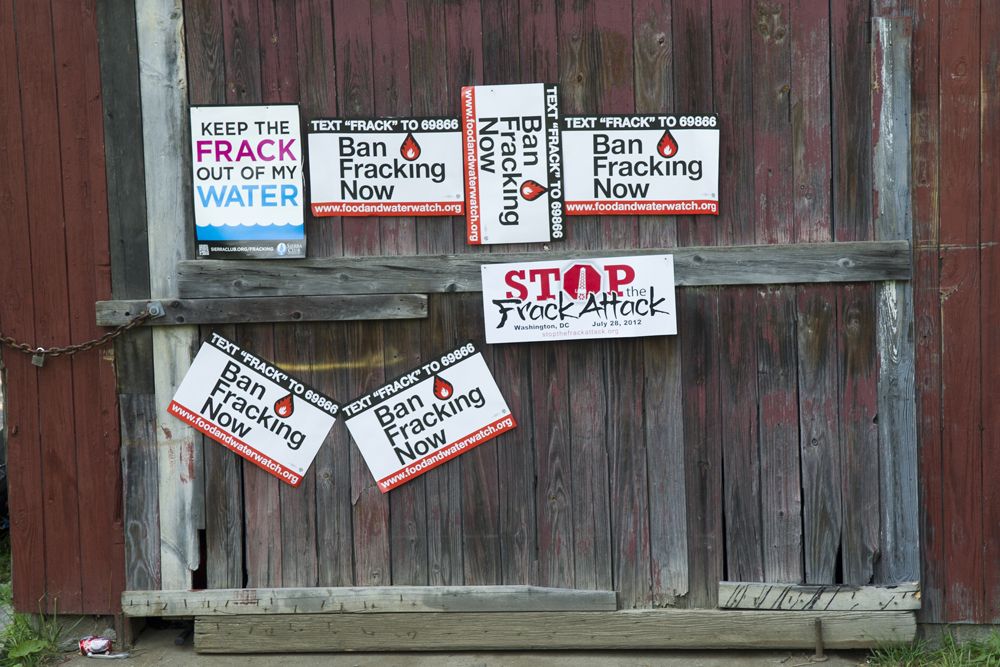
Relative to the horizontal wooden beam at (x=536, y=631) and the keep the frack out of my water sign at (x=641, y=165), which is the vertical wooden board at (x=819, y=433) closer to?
the horizontal wooden beam at (x=536, y=631)

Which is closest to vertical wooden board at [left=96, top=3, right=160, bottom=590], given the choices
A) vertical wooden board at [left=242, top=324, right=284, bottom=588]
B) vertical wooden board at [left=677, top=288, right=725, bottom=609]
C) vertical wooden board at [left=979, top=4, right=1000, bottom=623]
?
vertical wooden board at [left=242, top=324, right=284, bottom=588]

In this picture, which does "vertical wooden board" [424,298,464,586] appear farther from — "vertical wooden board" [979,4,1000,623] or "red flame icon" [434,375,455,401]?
"vertical wooden board" [979,4,1000,623]

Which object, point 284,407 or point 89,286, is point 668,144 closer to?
point 284,407

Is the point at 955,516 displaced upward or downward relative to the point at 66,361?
downward

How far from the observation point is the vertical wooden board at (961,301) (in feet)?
12.8

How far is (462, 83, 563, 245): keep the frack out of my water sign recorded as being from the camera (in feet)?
13.1

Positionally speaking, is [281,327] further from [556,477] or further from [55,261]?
[556,477]

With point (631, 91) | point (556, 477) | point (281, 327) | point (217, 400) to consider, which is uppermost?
point (631, 91)

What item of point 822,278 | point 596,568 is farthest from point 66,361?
point 822,278

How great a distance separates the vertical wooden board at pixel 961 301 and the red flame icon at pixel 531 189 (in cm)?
170

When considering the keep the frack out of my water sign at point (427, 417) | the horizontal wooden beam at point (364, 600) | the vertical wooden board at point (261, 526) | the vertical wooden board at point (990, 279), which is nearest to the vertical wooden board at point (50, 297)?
the horizontal wooden beam at point (364, 600)

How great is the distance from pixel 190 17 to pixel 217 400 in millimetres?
1664

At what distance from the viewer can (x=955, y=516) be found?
Answer: 4.02m

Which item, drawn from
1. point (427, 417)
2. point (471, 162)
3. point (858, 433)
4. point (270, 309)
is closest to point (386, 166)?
point (471, 162)
